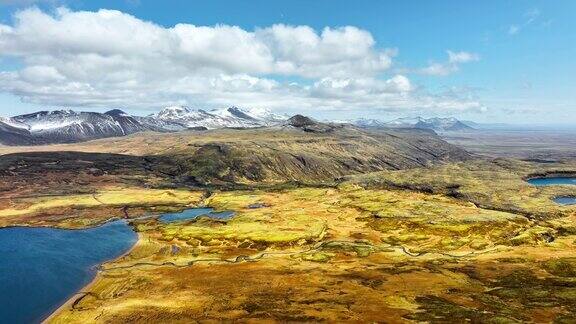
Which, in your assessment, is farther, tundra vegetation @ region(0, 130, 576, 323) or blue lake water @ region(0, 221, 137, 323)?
blue lake water @ region(0, 221, 137, 323)

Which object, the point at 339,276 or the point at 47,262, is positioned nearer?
the point at 339,276

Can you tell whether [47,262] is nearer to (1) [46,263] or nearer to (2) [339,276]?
(1) [46,263]

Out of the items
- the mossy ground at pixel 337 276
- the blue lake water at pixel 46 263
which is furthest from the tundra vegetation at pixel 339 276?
the blue lake water at pixel 46 263

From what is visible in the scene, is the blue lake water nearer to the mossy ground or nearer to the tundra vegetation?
the tundra vegetation

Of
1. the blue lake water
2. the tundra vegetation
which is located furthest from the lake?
the tundra vegetation

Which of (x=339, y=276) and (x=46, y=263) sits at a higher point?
(x=339, y=276)

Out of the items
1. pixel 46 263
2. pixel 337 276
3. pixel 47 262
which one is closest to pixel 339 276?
pixel 337 276

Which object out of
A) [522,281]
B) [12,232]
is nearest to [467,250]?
[522,281]

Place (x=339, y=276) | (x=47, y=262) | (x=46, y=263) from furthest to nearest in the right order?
(x=47, y=262)
(x=46, y=263)
(x=339, y=276)
